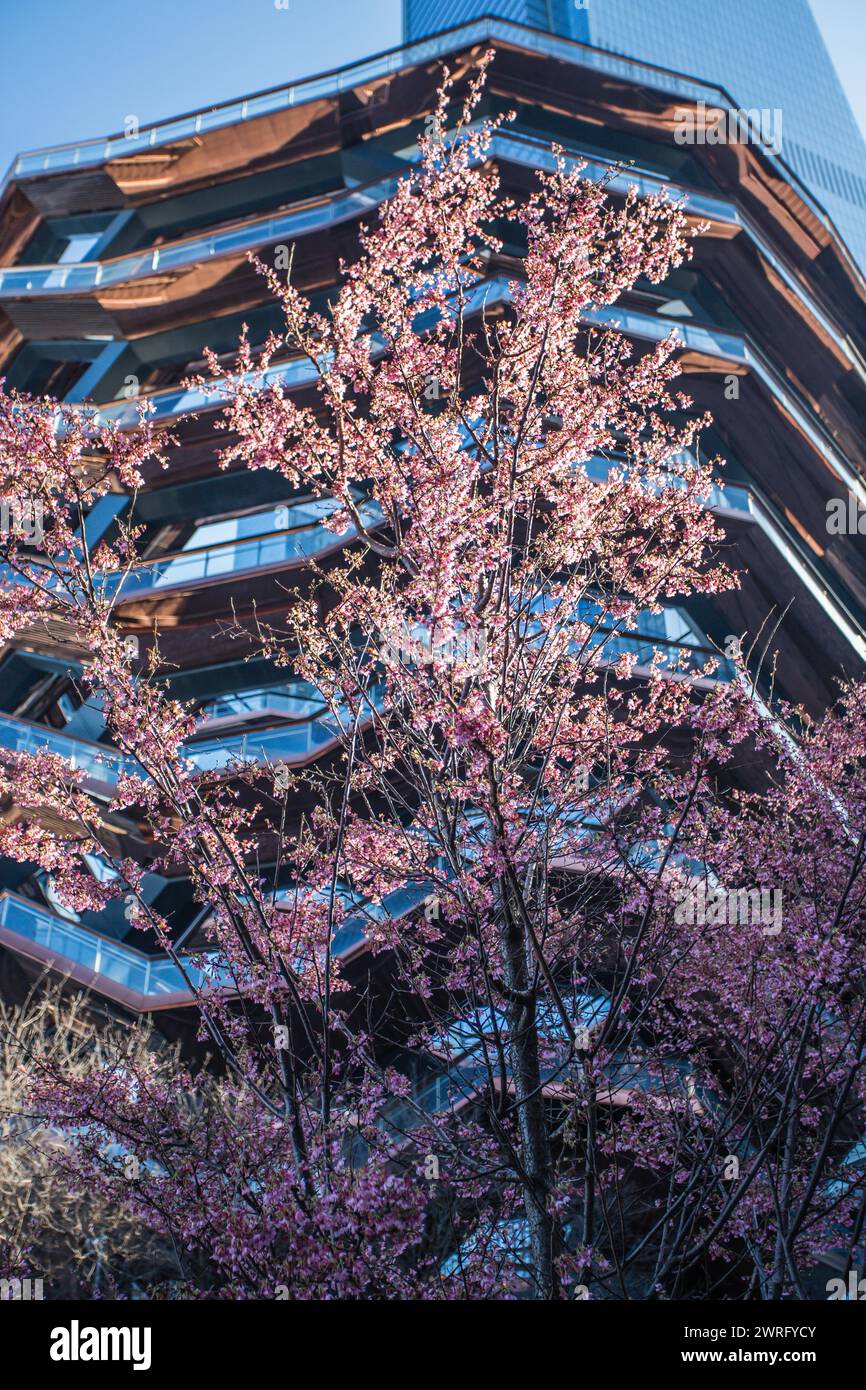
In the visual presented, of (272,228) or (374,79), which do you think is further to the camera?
(272,228)

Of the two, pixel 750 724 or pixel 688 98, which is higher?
pixel 688 98

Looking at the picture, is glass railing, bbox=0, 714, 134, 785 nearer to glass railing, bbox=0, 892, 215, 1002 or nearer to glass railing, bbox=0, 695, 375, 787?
glass railing, bbox=0, 695, 375, 787

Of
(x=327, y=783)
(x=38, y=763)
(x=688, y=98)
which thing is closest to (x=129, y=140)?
(x=688, y=98)

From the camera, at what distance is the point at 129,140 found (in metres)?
32.7

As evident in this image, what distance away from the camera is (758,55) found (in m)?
115

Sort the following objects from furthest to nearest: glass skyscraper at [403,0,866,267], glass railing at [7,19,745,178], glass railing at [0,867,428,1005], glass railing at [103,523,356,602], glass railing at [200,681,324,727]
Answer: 1. glass skyscraper at [403,0,866,267]
2. glass railing at [7,19,745,178]
3. glass railing at [103,523,356,602]
4. glass railing at [200,681,324,727]
5. glass railing at [0,867,428,1005]

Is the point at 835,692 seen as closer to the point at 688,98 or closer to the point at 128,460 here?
the point at 688,98

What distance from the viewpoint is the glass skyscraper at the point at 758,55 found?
3937 inches

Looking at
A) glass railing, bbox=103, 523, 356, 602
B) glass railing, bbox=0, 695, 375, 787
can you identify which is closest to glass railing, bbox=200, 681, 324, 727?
glass railing, bbox=0, 695, 375, 787

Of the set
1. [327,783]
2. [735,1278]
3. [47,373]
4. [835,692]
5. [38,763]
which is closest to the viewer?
[38,763]

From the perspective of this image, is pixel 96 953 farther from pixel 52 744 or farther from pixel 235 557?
pixel 235 557

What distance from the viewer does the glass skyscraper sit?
3937 inches

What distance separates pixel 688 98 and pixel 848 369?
1001cm

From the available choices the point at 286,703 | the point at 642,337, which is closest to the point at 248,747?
the point at 286,703
